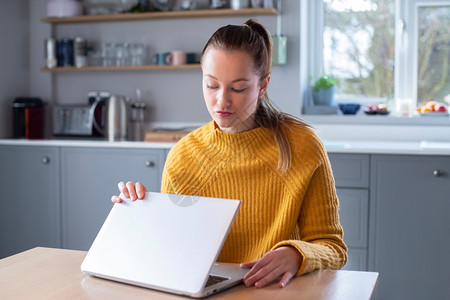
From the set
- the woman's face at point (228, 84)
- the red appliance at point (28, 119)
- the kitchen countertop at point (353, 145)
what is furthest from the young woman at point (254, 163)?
the red appliance at point (28, 119)

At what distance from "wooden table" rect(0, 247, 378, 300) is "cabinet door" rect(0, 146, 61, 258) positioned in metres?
2.27

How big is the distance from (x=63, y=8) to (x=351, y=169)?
6.80 ft

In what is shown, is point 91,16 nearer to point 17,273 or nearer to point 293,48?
point 293,48

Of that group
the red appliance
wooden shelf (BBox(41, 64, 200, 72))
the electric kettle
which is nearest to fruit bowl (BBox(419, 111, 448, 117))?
wooden shelf (BBox(41, 64, 200, 72))

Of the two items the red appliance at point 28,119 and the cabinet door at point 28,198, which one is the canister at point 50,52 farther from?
the cabinet door at point 28,198

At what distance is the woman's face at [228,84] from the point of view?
4.21 ft

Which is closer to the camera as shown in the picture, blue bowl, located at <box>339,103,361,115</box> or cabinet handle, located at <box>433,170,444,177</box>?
cabinet handle, located at <box>433,170,444,177</box>

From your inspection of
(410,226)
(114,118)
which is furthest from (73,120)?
(410,226)

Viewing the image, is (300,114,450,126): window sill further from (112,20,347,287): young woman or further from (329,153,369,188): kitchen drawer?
(112,20,347,287): young woman

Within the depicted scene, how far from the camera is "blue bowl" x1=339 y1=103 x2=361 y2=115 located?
3430 mm

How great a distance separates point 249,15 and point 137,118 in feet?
3.05

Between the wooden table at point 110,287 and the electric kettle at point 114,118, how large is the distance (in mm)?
2309

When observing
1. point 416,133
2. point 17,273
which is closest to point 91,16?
point 416,133

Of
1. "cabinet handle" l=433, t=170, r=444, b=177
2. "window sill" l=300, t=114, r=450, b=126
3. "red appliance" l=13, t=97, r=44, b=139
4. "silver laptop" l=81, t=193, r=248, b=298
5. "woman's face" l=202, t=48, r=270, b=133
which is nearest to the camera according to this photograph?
"silver laptop" l=81, t=193, r=248, b=298
